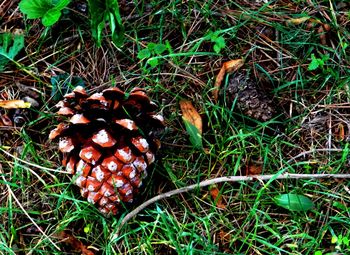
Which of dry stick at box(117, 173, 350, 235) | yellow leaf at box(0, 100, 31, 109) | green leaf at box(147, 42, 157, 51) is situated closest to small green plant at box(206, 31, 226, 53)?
green leaf at box(147, 42, 157, 51)

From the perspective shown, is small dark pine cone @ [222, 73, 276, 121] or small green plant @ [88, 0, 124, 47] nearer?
small green plant @ [88, 0, 124, 47]

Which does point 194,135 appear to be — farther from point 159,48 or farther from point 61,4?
point 61,4

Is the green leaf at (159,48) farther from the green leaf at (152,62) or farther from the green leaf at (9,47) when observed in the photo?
the green leaf at (9,47)

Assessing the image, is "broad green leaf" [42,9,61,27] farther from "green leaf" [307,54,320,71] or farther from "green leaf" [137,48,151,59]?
"green leaf" [307,54,320,71]

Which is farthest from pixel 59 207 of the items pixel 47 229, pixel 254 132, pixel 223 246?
pixel 254 132

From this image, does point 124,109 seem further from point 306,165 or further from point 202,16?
point 306,165

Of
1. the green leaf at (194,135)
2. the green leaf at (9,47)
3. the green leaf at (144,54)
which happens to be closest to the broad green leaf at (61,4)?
the green leaf at (9,47)
